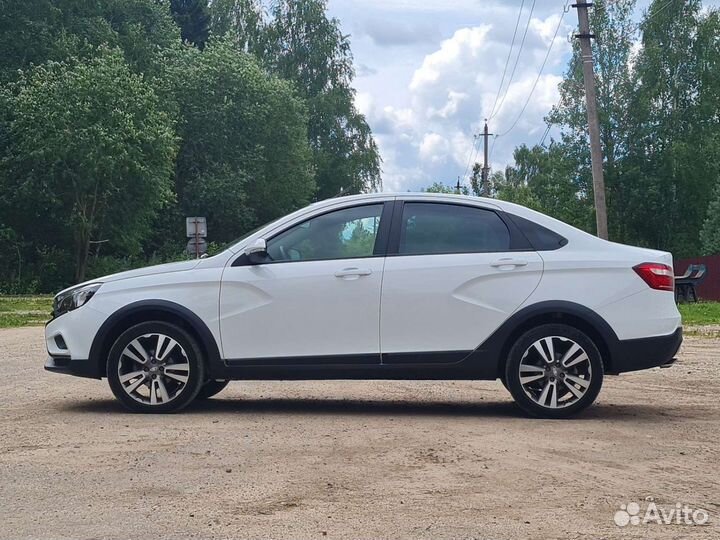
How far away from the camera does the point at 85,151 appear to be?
44.7m

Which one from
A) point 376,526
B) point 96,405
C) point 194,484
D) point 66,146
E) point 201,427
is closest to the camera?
point 376,526

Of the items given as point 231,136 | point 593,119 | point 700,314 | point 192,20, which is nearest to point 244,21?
point 192,20

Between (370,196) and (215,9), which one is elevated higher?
(215,9)

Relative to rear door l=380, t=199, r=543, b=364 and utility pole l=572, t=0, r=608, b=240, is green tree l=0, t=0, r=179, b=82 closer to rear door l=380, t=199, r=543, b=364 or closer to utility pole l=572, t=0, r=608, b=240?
utility pole l=572, t=0, r=608, b=240

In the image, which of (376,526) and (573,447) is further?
(573,447)

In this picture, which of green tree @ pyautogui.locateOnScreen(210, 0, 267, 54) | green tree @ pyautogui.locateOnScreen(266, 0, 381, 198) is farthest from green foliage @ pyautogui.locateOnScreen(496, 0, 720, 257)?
green tree @ pyautogui.locateOnScreen(210, 0, 267, 54)

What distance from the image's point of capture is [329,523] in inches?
190

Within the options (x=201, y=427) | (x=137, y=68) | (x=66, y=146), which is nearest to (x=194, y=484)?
(x=201, y=427)

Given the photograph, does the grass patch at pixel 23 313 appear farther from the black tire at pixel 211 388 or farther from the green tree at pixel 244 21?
the green tree at pixel 244 21

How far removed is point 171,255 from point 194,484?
176 feet

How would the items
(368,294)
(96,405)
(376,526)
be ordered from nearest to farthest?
(376,526) → (368,294) → (96,405)

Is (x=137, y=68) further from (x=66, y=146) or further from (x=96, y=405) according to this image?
(x=96, y=405)

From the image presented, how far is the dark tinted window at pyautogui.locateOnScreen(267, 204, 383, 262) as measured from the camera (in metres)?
8.34

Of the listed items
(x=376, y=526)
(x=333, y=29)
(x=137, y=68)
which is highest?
(x=333, y=29)
